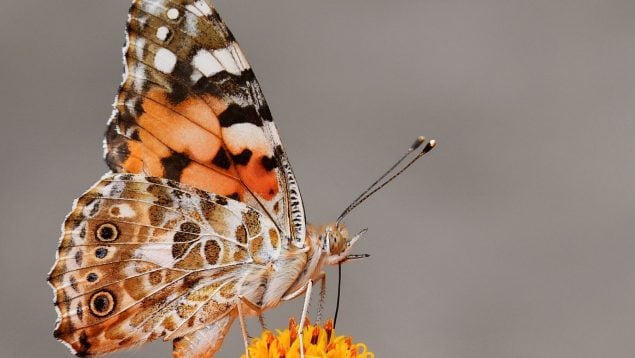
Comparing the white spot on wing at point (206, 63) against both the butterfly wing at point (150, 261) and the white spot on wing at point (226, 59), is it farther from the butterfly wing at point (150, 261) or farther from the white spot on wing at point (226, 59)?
the butterfly wing at point (150, 261)

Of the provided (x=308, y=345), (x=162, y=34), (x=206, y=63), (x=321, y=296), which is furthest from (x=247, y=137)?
(x=308, y=345)

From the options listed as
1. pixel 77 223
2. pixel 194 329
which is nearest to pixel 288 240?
pixel 194 329

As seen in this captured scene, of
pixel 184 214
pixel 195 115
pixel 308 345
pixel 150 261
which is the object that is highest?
pixel 195 115

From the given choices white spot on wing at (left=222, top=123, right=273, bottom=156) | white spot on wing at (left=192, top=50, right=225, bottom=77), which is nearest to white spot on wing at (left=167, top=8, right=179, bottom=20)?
white spot on wing at (left=192, top=50, right=225, bottom=77)

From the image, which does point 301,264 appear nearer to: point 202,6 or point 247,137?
point 247,137

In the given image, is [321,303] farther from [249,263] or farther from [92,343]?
[92,343]

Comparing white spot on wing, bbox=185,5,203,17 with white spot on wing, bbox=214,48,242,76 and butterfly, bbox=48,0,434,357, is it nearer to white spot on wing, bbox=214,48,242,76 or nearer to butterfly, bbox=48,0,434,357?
butterfly, bbox=48,0,434,357
